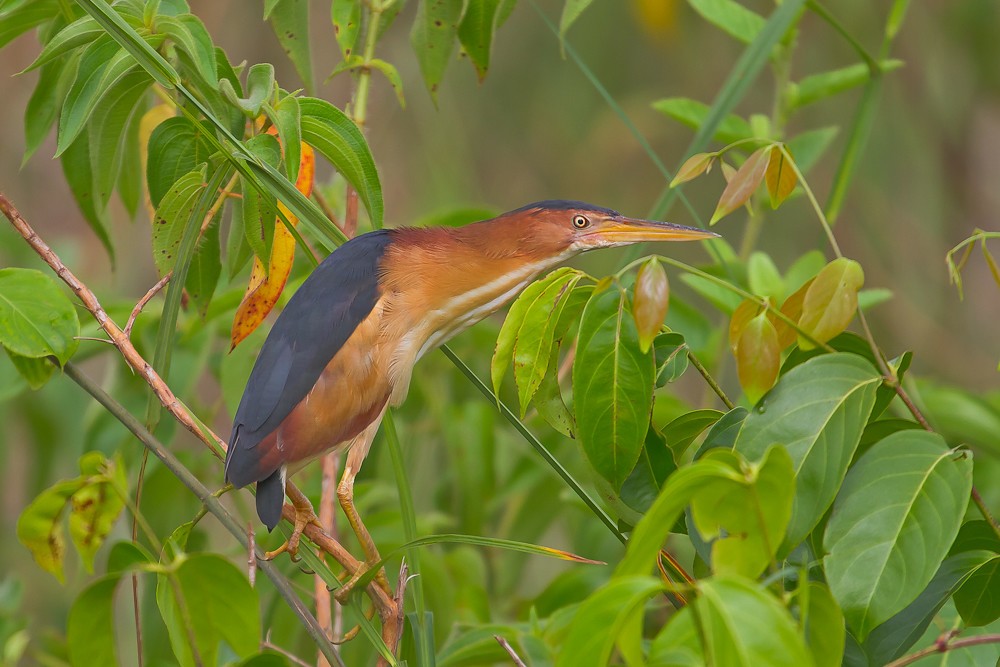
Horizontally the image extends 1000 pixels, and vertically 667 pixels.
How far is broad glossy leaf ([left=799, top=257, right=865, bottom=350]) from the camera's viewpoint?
82 centimetres

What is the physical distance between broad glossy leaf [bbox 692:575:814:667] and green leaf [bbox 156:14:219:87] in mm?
642

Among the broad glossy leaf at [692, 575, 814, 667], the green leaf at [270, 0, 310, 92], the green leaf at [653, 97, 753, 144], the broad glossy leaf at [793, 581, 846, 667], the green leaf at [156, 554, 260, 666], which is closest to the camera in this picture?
the broad glossy leaf at [692, 575, 814, 667]

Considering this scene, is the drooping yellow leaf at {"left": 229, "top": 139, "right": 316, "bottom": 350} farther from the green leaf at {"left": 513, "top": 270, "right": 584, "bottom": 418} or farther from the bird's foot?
the green leaf at {"left": 513, "top": 270, "right": 584, "bottom": 418}

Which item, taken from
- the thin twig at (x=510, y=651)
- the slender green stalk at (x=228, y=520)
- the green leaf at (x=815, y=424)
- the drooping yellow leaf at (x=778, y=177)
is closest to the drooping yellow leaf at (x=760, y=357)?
the green leaf at (x=815, y=424)

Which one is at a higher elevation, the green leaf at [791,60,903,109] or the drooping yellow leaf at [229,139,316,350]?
→ the drooping yellow leaf at [229,139,316,350]

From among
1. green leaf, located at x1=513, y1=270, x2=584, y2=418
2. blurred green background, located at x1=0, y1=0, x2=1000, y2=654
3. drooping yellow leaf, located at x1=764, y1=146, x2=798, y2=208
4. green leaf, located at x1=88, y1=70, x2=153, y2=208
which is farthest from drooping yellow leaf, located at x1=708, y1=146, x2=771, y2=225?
blurred green background, located at x1=0, y1=0, x2=1000, y2=654

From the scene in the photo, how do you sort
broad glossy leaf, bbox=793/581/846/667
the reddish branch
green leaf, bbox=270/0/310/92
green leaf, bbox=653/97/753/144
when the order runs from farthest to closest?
1. green leaf, bbox=653/97/753/144
2. green leaf, bbox=270/0/310/92
3. the reddish branch
4. broad glossy leaf, bbox=793/581/846/667

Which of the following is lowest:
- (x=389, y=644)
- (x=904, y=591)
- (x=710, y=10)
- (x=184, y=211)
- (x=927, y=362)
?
(x=927, y=362)

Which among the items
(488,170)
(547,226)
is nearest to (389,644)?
(547,226)

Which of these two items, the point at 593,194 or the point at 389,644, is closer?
the point at 389,644

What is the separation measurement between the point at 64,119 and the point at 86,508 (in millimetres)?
348

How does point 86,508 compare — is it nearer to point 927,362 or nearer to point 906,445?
point 906,445

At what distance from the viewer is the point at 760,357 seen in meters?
0.84

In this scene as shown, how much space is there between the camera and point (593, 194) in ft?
13.6
